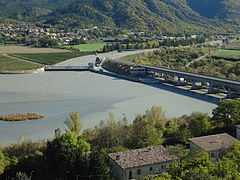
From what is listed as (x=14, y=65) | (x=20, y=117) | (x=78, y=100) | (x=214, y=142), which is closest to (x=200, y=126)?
(x=214, y=142)

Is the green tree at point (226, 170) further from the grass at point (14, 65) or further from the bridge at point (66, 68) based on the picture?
the grass at point (14, 65)

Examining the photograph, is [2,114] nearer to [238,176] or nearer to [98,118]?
[98,118]

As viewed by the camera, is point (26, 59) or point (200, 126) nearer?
point (200, 126)

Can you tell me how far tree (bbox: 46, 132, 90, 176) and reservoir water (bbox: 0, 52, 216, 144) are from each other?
5619 mm

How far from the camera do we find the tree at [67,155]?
44.9 feet

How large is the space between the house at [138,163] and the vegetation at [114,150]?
48 centimetres

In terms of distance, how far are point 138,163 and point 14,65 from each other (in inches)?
1773

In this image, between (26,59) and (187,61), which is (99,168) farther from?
(26,59)

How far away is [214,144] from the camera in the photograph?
49.2 ft

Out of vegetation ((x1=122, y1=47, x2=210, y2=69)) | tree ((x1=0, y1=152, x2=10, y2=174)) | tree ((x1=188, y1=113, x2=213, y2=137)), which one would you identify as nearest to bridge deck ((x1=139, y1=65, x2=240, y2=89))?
vegetation ((x1=122, y1=47, x2=210, y2=69))

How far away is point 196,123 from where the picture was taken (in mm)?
18250

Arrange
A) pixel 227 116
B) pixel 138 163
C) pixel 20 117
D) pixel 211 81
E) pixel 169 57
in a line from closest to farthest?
1. pixel 138 163
2. pixel 227 116
3. pixel 20 117
4. pixel 211 81
5. pixel 169 57

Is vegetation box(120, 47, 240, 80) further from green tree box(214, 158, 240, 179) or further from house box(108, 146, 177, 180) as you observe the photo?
green tree box(214, 158, 240, 179)

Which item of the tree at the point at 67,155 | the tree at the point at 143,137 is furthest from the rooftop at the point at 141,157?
the tree at the point at 143,137
